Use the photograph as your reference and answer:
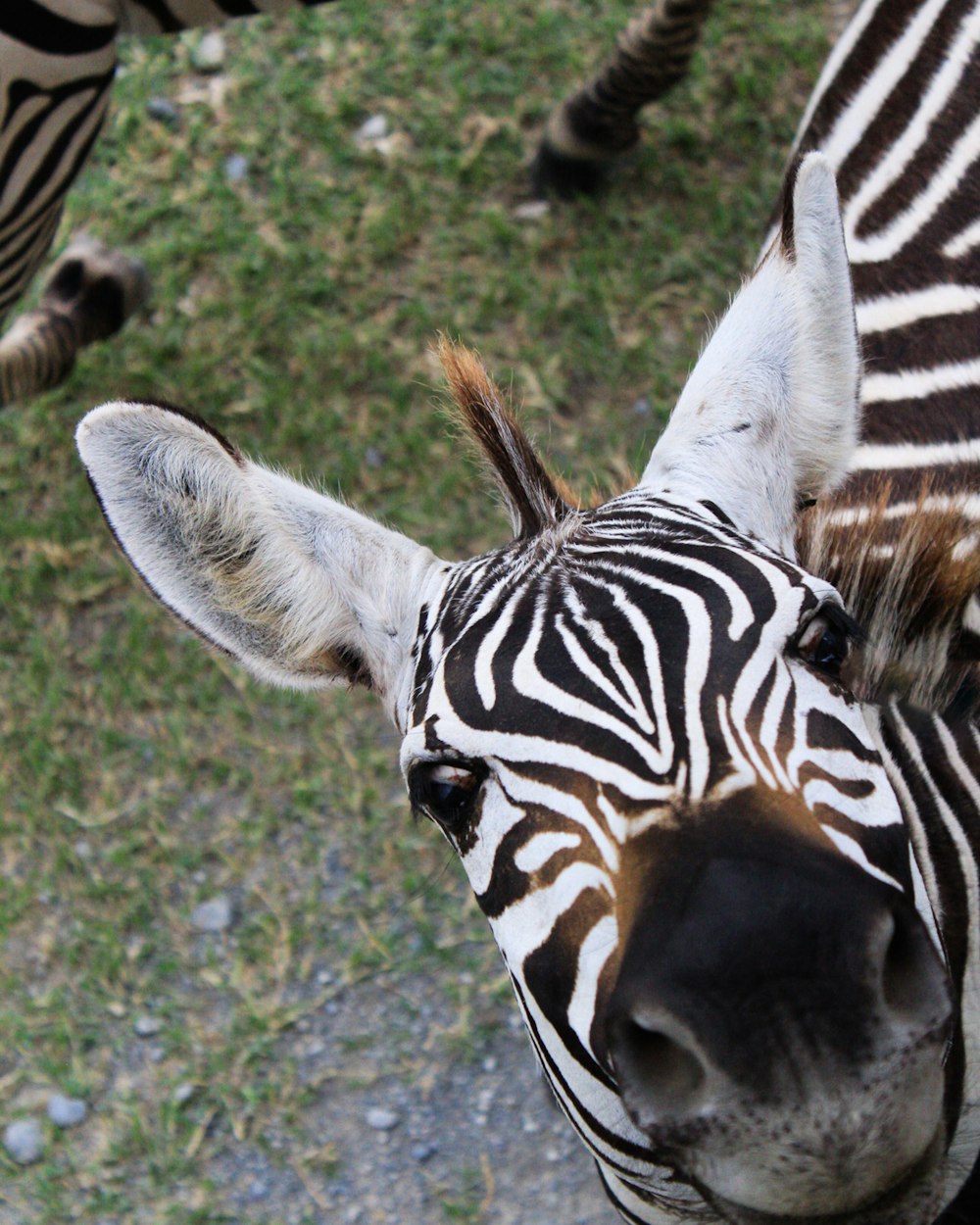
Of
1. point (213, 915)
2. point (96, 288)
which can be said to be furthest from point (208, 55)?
point (213, 915)

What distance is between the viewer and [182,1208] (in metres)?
3.75

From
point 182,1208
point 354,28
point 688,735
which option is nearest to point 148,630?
point 182,1208

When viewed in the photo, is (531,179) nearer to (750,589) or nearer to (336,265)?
(336,265)

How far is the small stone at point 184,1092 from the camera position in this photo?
3908 mm

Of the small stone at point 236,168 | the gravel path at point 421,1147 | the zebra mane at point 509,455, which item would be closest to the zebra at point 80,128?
the small stone at point 236,168

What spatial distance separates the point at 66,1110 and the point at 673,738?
3.18m

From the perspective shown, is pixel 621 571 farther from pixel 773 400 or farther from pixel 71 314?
pixel 71 314

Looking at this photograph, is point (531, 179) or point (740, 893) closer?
point (740, 893)

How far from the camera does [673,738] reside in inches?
67.1

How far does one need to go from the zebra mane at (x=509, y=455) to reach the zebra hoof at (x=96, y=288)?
11.1 feet

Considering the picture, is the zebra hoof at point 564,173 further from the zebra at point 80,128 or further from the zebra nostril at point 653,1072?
the zebra nostril at point 653,1072

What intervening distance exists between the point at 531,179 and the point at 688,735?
4.26m

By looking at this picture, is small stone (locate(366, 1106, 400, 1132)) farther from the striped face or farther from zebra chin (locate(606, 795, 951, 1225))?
zebra chin (locate(606, 795, 951, 1225))

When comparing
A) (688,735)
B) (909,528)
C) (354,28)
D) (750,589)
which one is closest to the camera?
(688,735)
